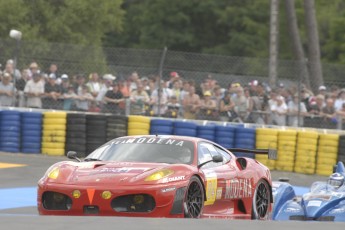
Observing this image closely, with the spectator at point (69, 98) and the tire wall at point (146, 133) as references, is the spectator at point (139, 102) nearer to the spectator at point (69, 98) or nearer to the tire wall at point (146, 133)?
the tire wall at point (146, 133)

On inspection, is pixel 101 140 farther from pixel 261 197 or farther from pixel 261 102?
pixel 261 197

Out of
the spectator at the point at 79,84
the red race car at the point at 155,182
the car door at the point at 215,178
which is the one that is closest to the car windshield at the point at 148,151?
the red race car at the point at 155,182

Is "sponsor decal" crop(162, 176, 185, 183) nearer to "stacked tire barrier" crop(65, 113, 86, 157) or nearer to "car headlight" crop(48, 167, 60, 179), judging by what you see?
"car headlight" crop(48, 167, 60, 179)

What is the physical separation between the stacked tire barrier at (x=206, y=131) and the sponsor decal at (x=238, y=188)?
765 centimetres

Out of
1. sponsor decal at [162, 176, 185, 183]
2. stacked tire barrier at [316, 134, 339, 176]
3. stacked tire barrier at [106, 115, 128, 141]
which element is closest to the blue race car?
sponsor decal at [162, 176, 185, 183]

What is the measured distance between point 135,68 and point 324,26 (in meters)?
33.8

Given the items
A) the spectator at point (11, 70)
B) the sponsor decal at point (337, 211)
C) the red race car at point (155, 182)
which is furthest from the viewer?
the spectator at point (11, 70)

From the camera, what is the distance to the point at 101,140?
2106 cm

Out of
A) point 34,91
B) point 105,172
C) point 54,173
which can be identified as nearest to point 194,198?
point 105,172

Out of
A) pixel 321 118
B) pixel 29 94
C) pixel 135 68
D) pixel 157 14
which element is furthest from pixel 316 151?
pixel 157 14

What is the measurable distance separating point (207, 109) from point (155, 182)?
10.8 metres

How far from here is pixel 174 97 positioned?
22.0 metres

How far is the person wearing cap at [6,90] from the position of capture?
21.4 m

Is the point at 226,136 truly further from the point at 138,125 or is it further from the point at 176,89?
the point at 138,125
